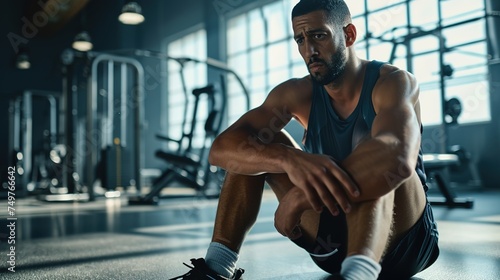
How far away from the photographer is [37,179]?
6738 millimetres

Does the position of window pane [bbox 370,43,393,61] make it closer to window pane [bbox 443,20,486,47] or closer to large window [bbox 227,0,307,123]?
window pane [bbox 443,20,486,47]

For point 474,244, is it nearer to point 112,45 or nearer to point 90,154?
point 90,154

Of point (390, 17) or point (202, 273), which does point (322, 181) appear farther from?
point (390, 17)

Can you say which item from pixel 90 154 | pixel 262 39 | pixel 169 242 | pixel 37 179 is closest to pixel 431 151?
pixel 262 39

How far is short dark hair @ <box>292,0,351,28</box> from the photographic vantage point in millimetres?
1028

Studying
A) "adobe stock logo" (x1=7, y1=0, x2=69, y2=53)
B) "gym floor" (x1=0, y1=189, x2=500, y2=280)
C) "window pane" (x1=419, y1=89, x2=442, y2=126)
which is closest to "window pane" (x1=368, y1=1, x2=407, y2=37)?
"window pane" (x1=419, y1=89, x2=442, y2=126)

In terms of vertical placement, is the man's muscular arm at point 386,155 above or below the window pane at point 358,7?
below

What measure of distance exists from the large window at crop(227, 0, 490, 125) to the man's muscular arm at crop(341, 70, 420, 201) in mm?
2880

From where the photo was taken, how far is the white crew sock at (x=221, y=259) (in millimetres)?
1047

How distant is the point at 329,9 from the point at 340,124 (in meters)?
0.26

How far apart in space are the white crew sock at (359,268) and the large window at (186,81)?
827cm

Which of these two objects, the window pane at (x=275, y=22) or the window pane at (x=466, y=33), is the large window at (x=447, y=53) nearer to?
the window pane at (x=466, y=33)

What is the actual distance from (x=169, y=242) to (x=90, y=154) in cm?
287

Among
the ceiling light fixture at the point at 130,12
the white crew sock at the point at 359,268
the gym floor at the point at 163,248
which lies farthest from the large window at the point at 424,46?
the white crew sock at the point at 359,268
